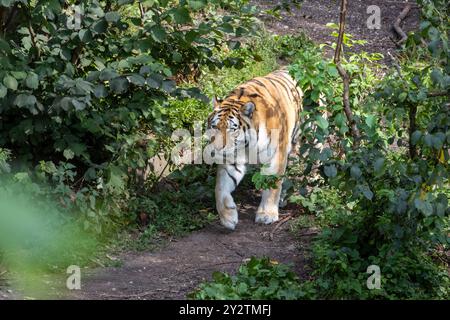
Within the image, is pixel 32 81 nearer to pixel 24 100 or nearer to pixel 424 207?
pixel 24 100

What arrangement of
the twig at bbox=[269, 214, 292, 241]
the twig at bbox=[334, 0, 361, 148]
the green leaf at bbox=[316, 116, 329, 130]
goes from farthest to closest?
the twig at bbox=[269, 214, 292, 241] < the twig at bbox=[334, 0, 361, 148] < the green leaf at bbox=[316, 116, 329, 130]

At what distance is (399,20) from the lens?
436 inches

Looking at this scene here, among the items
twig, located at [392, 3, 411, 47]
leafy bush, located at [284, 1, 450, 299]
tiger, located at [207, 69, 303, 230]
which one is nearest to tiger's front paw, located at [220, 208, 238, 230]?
tiger, located at [207, 69, 303, 230]

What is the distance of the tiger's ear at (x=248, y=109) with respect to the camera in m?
6.52

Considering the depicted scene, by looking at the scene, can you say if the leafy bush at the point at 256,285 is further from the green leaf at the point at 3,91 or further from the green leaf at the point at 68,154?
the green leaf at the point at 3,91

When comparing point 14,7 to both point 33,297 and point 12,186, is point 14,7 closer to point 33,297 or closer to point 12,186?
point 12,186

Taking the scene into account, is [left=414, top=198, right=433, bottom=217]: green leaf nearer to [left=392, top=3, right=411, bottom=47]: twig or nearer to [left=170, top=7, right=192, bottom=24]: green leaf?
[left=170, top=7, right=192, bottom=24]: green leaf

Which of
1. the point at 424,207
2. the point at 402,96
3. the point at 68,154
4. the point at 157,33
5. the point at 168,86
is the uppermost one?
the point at 157,33

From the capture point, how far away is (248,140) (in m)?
6.61

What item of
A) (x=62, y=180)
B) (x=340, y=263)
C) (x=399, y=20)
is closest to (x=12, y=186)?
(x=62, y=180)

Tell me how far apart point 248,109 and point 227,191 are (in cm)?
68

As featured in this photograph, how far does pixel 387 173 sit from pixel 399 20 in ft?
20.9

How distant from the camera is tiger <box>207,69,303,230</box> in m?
6.52

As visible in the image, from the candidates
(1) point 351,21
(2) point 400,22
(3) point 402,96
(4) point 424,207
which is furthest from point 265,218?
(1) point 351,21
